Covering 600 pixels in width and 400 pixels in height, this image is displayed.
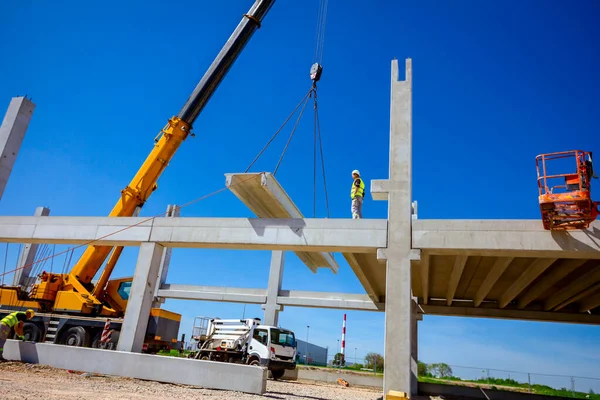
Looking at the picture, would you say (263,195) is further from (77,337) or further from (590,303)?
(590,303)

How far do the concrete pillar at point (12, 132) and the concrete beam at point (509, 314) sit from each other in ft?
59.7

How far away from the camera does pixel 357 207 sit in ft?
41.1

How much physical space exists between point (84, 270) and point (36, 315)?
2.25 metres

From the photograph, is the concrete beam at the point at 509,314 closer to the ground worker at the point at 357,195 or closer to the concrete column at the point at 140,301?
the ground worker at the point at 357,195

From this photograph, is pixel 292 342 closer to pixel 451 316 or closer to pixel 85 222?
pixel 451 316

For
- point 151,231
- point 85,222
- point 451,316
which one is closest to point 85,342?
point 85,222

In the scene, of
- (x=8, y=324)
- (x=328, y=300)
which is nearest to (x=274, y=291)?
(x=328, y=300)

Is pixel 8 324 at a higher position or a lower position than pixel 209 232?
lower

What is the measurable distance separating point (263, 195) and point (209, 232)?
1.87 m

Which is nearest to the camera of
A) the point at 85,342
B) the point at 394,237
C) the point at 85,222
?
the point at 394,237

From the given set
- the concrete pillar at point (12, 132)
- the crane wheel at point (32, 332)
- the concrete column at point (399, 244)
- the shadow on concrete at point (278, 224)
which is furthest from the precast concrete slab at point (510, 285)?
the concrete pillar at point (12, 132)

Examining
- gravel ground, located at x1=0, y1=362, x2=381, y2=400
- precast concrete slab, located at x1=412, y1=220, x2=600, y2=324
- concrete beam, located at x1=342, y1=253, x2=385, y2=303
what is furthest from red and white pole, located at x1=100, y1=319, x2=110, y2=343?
precast concrete slab, located at x1=412, y1=220, x2=600, y2=324

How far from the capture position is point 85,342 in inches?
589

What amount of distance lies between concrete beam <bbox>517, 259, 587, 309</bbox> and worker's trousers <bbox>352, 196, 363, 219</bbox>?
5863mm
